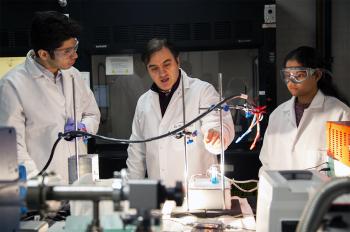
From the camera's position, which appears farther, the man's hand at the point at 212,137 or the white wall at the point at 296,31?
the white wall at the point at 296,31

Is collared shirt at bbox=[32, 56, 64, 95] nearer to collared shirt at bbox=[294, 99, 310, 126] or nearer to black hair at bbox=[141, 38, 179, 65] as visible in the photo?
black hair at bbox=[141, 38, 179, 65]

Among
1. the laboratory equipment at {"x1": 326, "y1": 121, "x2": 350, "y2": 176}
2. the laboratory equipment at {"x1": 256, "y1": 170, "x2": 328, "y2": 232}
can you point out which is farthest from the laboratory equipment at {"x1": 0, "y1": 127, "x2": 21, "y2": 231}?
the laboratory equipment at {"x1": 326, "y1": 121, "x2": 350, "y2": 176}

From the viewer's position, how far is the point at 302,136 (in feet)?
7.41

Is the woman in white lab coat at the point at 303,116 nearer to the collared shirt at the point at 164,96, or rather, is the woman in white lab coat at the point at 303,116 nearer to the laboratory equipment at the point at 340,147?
the laboratory equipment at the point at 340,147

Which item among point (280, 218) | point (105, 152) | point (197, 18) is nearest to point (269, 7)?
point (197, 18)

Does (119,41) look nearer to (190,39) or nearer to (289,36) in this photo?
(190,39)

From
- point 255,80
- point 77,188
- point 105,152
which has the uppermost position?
point 255,80

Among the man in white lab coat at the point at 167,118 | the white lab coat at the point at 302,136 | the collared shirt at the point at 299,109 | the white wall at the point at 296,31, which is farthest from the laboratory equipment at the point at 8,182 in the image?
the white wall at the point at 296,31

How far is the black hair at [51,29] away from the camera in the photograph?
2020 millimetres

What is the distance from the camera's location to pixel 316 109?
2244 mm

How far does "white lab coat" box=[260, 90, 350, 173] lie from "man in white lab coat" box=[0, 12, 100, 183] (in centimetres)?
96

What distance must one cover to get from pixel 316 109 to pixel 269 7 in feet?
3.31

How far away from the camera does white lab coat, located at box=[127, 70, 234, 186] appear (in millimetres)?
2232

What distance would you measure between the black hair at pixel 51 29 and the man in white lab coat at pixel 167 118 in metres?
0.39
